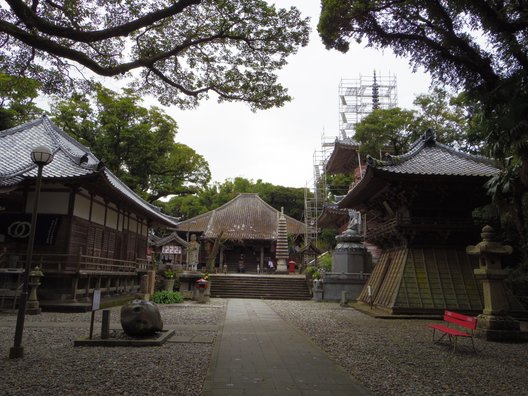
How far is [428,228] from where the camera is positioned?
16.0 m

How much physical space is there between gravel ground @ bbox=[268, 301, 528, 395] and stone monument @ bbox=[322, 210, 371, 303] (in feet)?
31.8

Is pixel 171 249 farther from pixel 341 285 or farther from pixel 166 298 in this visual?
pixel 341 285

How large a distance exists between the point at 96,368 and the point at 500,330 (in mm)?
9625

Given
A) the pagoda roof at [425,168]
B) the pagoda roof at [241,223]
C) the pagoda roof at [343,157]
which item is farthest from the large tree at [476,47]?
the pagoda roof at [241,223]

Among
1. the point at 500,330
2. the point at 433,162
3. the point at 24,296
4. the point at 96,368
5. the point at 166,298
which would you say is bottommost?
the point at 166,298

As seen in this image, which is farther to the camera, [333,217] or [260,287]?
[333,217]

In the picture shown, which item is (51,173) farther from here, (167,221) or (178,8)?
(167,221)

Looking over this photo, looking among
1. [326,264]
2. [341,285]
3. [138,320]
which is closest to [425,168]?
[341,285]

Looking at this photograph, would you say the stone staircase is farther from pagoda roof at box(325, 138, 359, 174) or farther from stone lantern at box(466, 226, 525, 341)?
stone lantern at box(466, 226, 525, 341)

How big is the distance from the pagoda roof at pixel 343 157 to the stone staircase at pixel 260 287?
1170 centimetres

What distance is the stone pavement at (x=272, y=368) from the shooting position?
17.3 feet

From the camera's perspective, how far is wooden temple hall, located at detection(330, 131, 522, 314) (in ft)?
50.4

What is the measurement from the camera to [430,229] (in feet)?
52.6

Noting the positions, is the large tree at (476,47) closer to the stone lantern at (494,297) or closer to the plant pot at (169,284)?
the stone lantern at (494,297)
